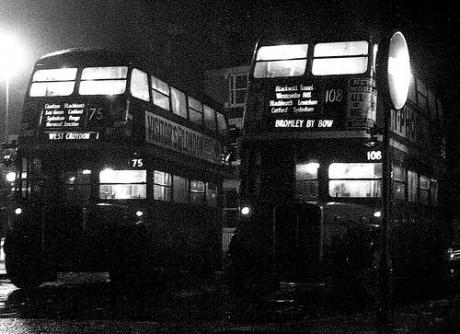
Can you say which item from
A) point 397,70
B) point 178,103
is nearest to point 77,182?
point 178,103

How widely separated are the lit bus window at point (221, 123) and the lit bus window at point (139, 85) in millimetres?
5534

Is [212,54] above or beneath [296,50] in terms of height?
above

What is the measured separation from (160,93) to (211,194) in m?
4.82

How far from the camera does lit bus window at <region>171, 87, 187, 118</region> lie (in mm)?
19203

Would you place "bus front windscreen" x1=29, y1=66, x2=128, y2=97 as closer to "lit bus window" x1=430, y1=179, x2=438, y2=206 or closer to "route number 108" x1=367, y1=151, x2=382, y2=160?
"route number 108" x1=367, y1=151, x2=382, y2=160

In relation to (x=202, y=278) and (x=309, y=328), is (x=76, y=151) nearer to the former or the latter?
(x=202, y=278)

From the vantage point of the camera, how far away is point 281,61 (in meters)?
15.0

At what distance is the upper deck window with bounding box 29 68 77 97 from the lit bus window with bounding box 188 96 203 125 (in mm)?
4089

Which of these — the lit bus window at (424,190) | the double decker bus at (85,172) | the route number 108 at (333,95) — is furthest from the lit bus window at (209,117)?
the route number 108 at (333,95)

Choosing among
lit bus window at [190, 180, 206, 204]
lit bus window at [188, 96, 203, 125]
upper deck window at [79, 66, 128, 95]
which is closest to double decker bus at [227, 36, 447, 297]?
upper deck window at [79, 66, 128, 95]

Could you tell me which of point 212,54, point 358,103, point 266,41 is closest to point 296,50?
point 266,41

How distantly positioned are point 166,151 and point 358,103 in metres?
5.73

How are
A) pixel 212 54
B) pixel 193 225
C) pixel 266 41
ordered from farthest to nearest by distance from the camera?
pixel 212 54, pixel 193 225, pixel 266 41

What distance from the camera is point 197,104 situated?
21.0 meters
